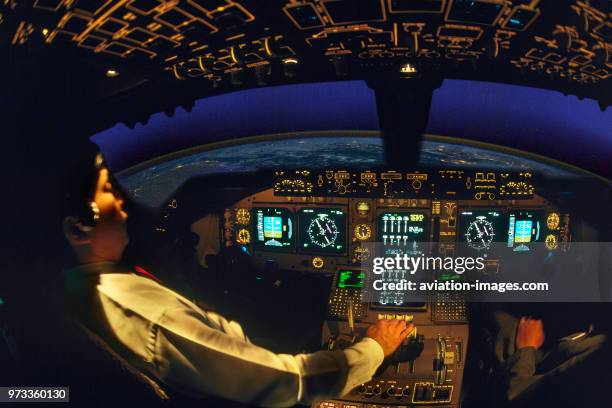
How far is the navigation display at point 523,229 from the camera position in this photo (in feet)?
6.72

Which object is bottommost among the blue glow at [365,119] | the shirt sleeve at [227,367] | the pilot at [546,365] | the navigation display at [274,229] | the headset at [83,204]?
the pilot at [546,365]

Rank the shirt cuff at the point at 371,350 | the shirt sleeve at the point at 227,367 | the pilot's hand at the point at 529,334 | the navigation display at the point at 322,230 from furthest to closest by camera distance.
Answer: the navigation display at the point at 322,230 < the pilot's hand at the point at 529,334 < the shirt cuff at the point at 371,350 < the shirt sleeve at the point at 227,367

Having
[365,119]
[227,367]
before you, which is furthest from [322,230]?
[227,367]

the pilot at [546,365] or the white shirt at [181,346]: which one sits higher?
the white shirt at [181,346]

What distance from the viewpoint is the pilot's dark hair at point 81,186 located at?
1.21m

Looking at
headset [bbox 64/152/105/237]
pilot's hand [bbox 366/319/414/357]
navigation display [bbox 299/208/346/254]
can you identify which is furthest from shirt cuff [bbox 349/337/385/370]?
headset [bbox 64/152/105/237]

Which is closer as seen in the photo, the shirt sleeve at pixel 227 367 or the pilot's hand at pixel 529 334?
the shirt sleeve at pixel 227 367

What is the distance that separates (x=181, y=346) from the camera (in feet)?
3.61

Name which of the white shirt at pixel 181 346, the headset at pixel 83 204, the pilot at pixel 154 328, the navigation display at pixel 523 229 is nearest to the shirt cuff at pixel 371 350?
the pilot at pixel 154 328

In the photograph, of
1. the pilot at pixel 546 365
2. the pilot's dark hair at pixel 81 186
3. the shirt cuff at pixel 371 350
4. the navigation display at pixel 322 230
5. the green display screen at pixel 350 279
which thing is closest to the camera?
the pilot's dark hair at pixel 81 186

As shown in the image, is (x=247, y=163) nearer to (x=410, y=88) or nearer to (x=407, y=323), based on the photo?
(x=410, y=88)

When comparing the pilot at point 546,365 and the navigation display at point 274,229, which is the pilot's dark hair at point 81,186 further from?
the pilot at point 546,365

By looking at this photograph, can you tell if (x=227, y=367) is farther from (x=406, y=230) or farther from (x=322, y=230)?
(x=406, y=230)

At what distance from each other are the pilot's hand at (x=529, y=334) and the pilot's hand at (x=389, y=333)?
2.25 feet
